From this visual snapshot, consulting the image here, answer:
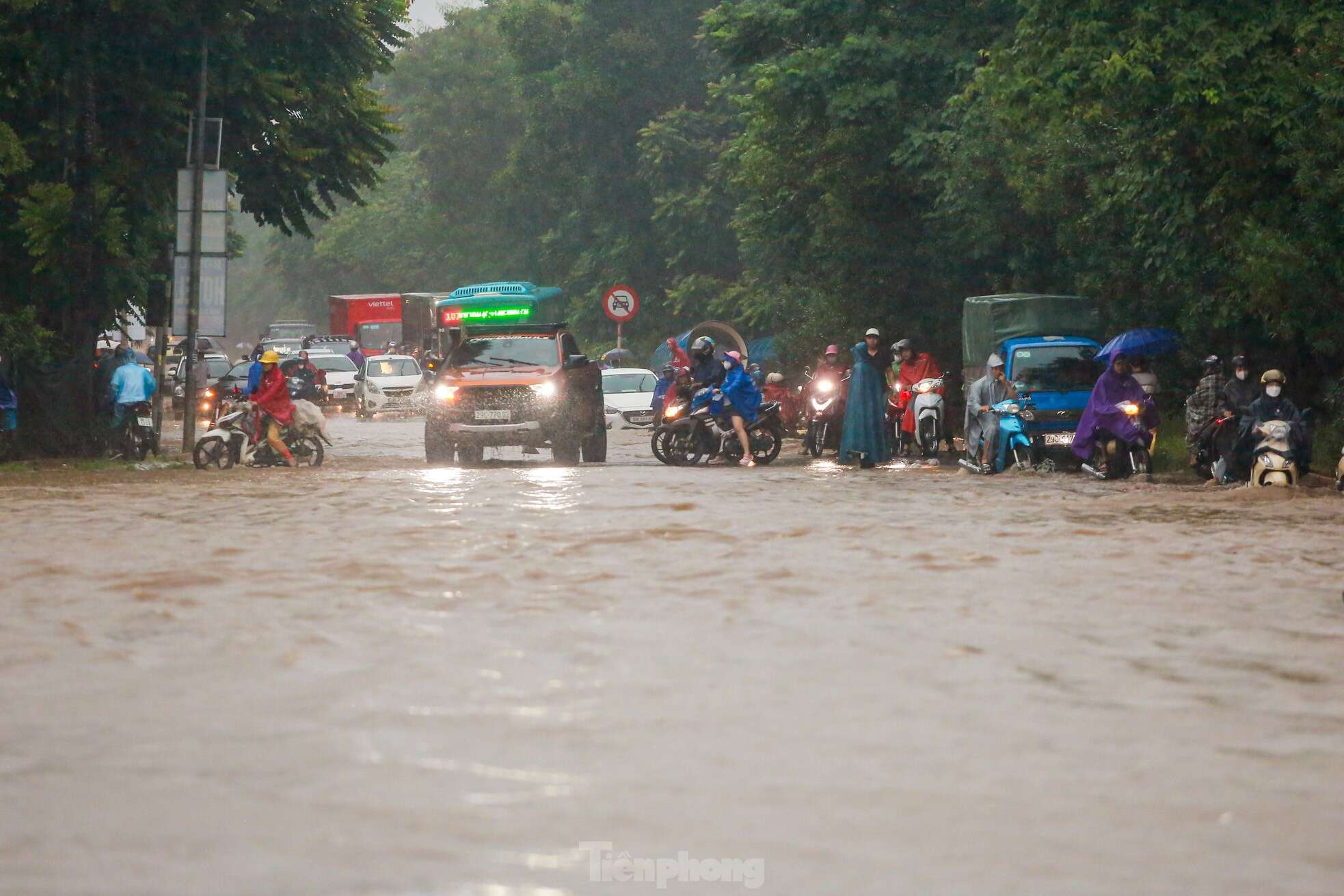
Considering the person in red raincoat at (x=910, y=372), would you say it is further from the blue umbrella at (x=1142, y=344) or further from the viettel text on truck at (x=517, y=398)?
the viettel text on truck at (x=517, y=398)

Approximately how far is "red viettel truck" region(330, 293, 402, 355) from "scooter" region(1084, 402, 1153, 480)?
2238 inches

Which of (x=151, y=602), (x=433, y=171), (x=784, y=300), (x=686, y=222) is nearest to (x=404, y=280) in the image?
(x=433, y=171)

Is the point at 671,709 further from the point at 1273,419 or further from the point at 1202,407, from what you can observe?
the point at 1202,407

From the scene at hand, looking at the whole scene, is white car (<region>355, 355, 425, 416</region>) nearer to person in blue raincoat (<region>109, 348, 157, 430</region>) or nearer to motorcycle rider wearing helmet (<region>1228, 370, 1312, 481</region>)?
person in blue raincoat (<region>109, 348, 157, 430</region>)

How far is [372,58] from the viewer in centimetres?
2864

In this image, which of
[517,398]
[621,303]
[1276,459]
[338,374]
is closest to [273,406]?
[517,398]

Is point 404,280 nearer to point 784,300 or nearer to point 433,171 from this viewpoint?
point 433,171

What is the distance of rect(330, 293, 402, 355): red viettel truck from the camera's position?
76312mm

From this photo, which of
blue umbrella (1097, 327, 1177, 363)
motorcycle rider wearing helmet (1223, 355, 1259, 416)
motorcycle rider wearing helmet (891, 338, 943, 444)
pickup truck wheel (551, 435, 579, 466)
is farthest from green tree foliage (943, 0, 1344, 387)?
pickup truck wheel (551, 435, 579, 466)

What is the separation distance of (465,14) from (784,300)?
47.3m

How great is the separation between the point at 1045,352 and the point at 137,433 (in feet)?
40.5

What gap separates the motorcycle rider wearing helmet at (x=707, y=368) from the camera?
25078mm

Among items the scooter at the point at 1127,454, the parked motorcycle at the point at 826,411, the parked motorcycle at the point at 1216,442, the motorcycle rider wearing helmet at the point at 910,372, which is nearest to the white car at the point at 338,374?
the parked motorcycle at the point at 826,411

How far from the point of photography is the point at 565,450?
25.0 meters
